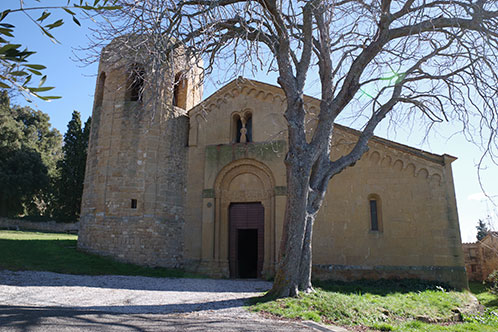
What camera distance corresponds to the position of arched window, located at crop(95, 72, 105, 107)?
17.5m

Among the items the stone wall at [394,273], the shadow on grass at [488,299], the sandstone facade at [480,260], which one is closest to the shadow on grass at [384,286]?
the stone wall at [394,273]

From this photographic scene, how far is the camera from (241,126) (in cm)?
1761

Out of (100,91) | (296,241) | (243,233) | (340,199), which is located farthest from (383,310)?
(100,91)

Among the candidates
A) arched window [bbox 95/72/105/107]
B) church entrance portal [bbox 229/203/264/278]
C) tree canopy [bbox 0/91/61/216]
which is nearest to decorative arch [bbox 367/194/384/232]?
church entrance portal [bbox 229/203/264/278]

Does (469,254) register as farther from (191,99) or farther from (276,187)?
(191,99)

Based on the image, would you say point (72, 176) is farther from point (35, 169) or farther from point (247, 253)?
point (247, 253)

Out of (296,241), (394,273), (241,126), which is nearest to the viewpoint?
(296,241)

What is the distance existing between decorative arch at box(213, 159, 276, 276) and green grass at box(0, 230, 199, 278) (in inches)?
72.2

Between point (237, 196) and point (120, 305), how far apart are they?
29.6ft

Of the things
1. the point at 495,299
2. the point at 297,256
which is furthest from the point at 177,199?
the point at 495,299

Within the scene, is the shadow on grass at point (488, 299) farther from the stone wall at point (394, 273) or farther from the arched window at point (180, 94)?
the arched window at point (180, 94)

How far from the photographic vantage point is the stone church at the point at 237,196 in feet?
46.3

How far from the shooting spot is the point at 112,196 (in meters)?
15.4

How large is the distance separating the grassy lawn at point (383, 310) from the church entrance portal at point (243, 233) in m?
5.04
